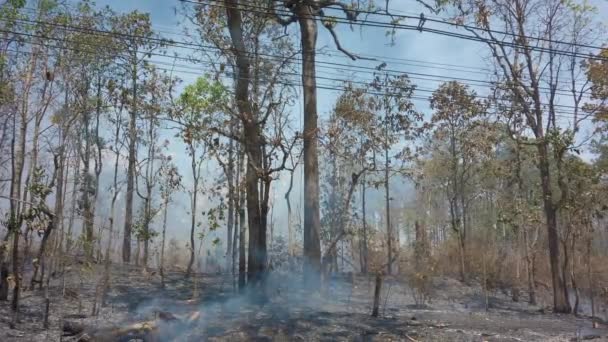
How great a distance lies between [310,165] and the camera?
54.9 feet

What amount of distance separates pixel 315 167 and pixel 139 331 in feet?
27.7

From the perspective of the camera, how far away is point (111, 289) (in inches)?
659

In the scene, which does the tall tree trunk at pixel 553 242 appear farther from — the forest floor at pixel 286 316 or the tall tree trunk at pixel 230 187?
the tall tree trunk at pixel 230 187

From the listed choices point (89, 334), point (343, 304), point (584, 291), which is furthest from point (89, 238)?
point (584, 291)

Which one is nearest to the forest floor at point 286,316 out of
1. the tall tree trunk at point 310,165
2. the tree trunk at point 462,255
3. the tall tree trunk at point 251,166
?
the tall tree trunk at point 310,165

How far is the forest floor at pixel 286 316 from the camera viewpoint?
37.1 feet

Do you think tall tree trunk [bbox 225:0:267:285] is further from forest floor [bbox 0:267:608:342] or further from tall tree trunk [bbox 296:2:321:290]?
tall tree trunk [bbox 296:2:321:290]

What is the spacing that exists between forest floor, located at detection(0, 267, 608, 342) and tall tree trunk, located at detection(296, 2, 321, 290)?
0.99 meters

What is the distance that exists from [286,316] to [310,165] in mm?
5594

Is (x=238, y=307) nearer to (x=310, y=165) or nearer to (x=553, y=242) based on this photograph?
(x=310, y=165)

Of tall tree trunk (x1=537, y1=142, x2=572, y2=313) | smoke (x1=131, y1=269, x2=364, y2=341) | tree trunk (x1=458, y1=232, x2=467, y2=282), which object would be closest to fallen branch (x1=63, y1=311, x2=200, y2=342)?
smoke (x1=131, y1=269, x2=364, y2=341)

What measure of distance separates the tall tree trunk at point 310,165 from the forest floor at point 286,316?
0.99 meters

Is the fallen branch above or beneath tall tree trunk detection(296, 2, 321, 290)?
beneath

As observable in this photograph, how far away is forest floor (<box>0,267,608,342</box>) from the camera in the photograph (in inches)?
445
